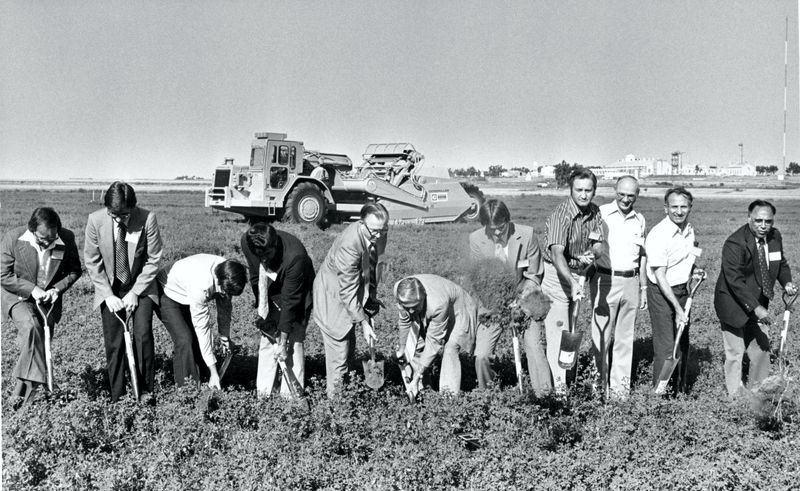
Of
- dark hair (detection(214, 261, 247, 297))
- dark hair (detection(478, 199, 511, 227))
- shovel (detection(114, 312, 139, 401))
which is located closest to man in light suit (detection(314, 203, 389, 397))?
dark hair (detection(214, 261, 247, 297))

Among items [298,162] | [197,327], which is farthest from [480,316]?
[298,162]

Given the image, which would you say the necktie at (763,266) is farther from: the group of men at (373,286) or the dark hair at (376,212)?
the dark hair at (376,212)

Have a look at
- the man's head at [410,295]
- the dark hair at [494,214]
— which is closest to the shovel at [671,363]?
the dark hair at [494,214]

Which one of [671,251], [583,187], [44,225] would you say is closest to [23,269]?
[44,225]

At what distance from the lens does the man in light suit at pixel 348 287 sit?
470 cm

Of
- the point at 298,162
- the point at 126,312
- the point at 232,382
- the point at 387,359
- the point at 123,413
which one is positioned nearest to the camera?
the point at 123,413

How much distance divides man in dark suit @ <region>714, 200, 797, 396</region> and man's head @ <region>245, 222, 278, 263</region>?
3.25m

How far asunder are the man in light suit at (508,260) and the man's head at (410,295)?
495mm

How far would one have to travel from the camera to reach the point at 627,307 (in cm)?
530

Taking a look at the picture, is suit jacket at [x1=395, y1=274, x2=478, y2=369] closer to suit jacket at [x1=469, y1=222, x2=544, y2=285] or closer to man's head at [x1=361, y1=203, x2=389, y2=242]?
suit jacket at [x1=469, y1=222, x2=544, y2=285]

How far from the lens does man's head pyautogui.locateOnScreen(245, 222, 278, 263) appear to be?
4617mm

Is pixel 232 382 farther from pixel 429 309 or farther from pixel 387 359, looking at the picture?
pixel 429 309

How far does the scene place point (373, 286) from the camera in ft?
16.9

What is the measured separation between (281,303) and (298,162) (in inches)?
526
